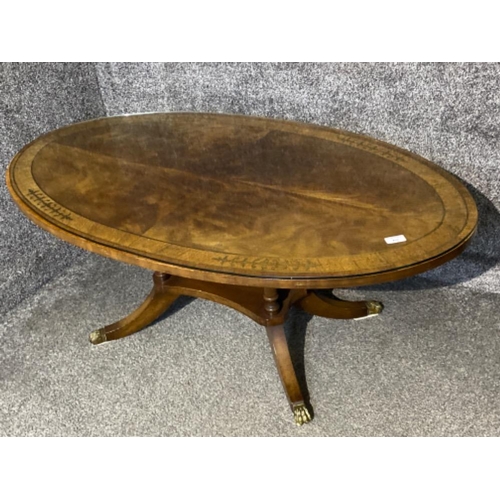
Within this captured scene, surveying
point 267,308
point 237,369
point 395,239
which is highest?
point 395,239

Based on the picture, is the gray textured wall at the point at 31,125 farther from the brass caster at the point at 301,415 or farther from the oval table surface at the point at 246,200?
the brass caster at the point at 301,415

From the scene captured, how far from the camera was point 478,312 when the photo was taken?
1.49 meters

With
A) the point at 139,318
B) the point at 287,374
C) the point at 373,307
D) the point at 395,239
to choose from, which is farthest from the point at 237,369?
the point at 395,239

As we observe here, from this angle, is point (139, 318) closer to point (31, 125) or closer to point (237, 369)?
point (237, 369)

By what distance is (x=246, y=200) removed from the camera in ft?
3.52

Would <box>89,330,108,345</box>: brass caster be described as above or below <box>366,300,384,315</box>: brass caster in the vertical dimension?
above

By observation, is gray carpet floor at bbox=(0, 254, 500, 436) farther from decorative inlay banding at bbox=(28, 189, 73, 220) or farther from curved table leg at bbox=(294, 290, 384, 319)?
decorative inlay banding at bbox=(28, 189, 73, 220)

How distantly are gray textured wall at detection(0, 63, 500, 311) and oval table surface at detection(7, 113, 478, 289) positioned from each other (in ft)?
0.45

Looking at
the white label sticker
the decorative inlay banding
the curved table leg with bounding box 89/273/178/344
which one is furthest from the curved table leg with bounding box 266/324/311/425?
the decorative inlay banding

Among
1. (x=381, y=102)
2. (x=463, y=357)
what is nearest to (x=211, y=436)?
(x=463, y=357)

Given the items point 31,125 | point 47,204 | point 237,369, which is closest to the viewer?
point 47,204

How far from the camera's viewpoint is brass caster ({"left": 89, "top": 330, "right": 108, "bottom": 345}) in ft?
4.51

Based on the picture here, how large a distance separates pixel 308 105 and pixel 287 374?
695mm
